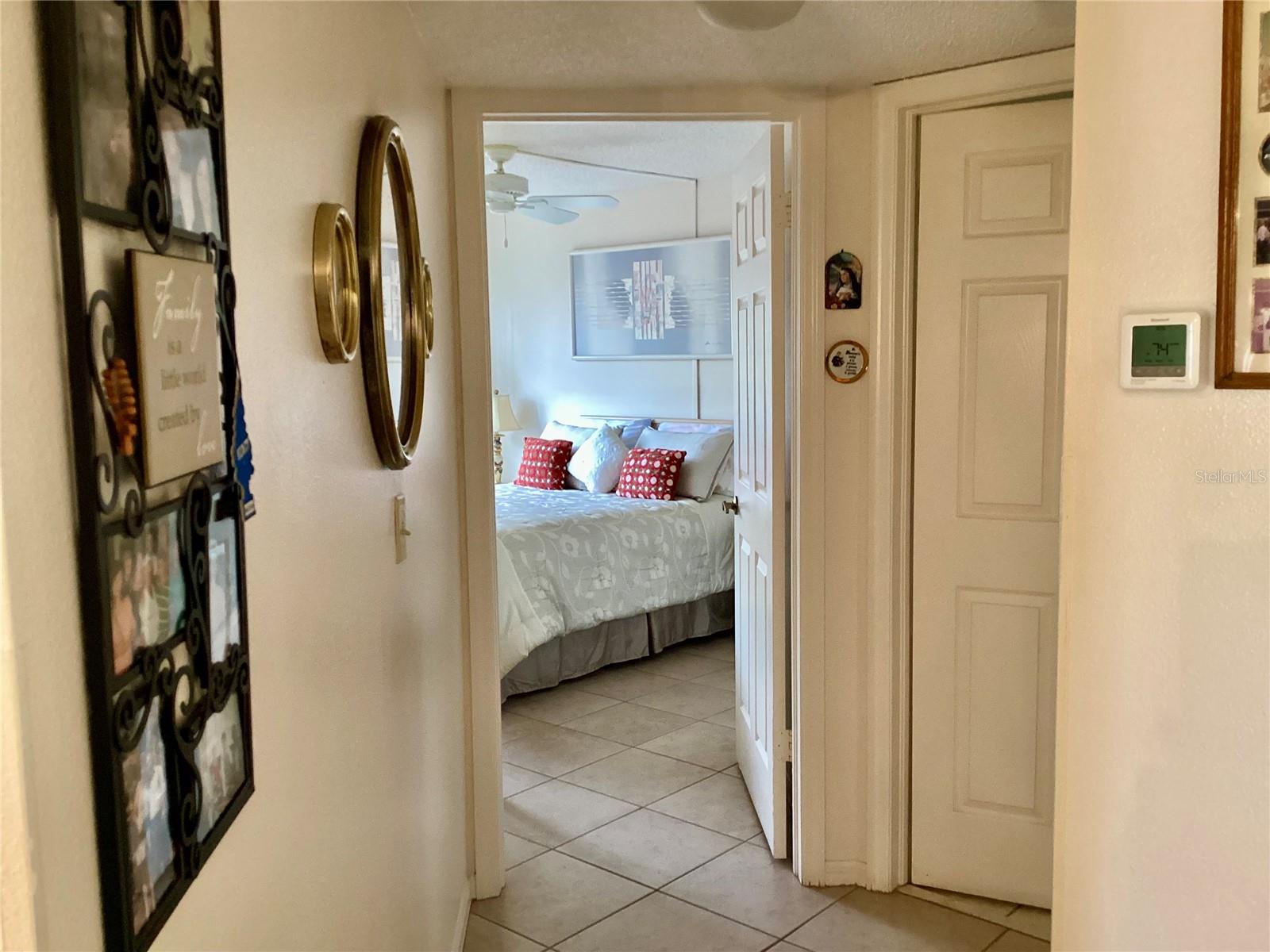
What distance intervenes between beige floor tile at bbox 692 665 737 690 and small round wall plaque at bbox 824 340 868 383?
2.13 meters

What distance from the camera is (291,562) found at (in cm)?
115

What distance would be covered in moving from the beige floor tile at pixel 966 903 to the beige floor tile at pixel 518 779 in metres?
1.25

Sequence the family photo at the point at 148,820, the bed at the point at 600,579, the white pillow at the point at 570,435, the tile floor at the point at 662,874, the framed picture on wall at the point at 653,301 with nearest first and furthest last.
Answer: the family photo at the point at 148,820 → the tile floor at the point at 662,874 → the bed at the point at 600,579 → the framed picture on wall at the point at 653,301 → the white pillow at the point at 570,435

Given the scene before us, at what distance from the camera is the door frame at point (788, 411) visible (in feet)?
8.51

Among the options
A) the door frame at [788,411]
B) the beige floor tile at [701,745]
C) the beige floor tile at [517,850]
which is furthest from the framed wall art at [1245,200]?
the beige floor tile at [701,745]

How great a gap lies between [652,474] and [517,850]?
2529 millimetres

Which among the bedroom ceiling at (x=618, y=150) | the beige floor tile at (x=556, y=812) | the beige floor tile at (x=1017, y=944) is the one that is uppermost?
the bedroom ceiling at (x=618, y=150)

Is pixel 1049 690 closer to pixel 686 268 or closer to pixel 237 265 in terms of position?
pixel 237 265

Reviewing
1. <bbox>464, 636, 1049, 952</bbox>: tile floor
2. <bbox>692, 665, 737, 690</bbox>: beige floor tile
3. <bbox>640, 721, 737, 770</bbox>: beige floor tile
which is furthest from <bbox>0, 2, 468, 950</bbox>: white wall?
<bbox>692, 665, 737, 690</bbox>: beige floor tile

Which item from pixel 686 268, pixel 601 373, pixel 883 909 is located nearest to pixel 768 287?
pixel 883 909

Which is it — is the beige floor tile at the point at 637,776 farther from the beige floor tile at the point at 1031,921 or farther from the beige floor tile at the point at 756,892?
the beige floor tile at the point at 1031,921

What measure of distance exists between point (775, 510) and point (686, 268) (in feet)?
10.6

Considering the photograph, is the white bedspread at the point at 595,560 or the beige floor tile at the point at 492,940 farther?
the white bedspread at the point at 595,560

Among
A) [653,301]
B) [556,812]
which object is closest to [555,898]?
[556,812]
